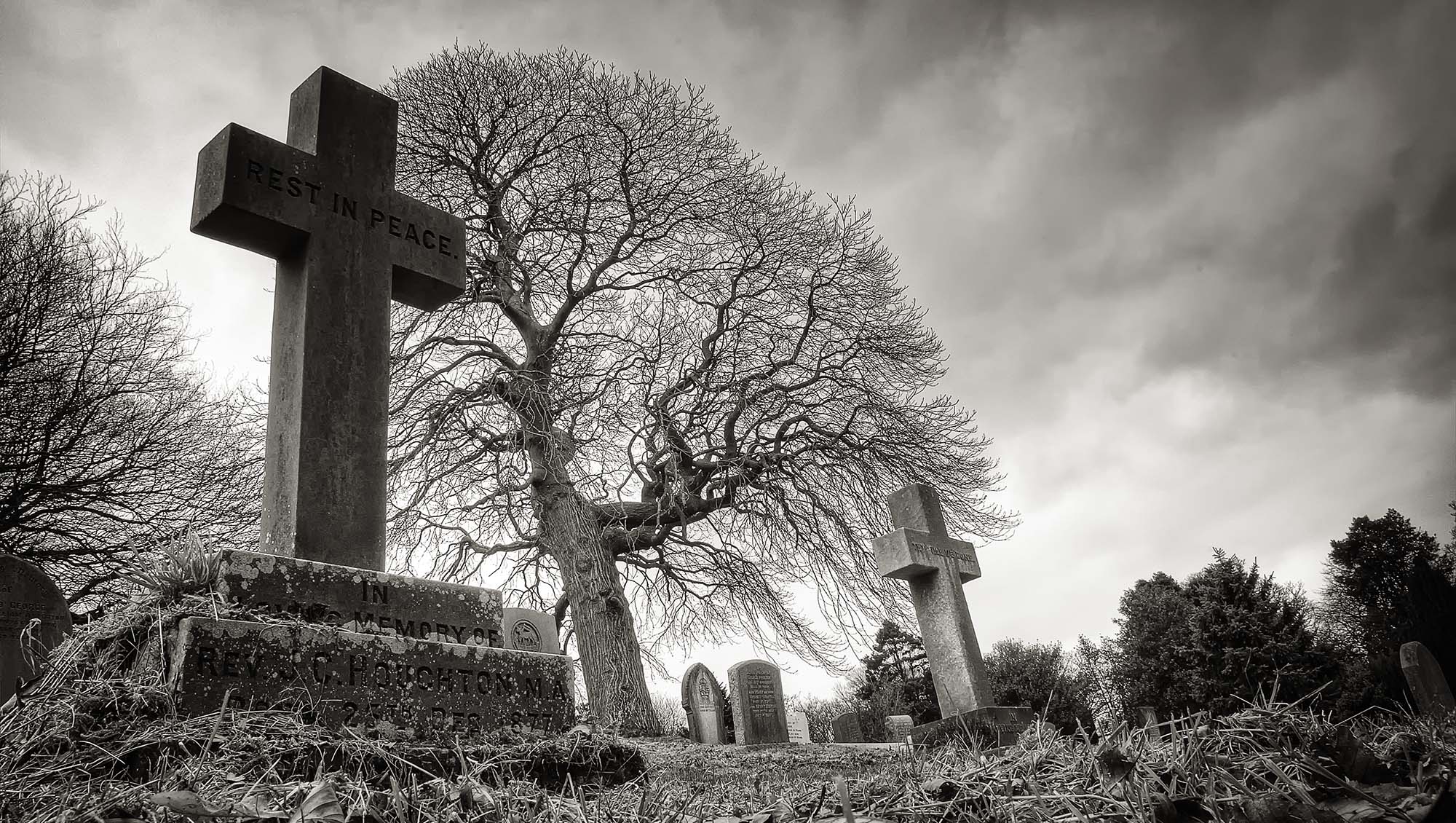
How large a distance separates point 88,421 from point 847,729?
1417 cm

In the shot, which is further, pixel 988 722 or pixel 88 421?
pixel 88 421

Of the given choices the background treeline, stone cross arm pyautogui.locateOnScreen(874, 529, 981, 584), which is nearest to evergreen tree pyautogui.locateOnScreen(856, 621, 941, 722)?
the background treeline

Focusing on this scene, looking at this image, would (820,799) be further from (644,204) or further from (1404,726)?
(644,204)

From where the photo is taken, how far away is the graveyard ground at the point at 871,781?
3.25 ft

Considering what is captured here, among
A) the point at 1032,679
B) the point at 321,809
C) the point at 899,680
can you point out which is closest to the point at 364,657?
the point at 321,809

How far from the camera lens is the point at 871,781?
135 centimetres

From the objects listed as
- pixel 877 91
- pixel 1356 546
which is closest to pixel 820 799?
pixel 877 91

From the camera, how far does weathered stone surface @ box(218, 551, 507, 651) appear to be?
9.39 feet

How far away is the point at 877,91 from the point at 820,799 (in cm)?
1089

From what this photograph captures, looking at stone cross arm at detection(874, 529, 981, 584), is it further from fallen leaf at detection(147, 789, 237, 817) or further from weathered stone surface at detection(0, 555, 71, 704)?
fallen leaf at detection(147, 789, 237, 817)

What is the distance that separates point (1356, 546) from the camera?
28.8 m

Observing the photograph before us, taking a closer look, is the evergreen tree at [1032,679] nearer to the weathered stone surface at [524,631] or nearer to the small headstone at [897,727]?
the small headstone at [897,727]

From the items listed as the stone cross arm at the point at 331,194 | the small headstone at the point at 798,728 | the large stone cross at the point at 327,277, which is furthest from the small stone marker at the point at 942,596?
the large stone cross at the point at 327,277

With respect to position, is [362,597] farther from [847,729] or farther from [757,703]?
[847,729]
